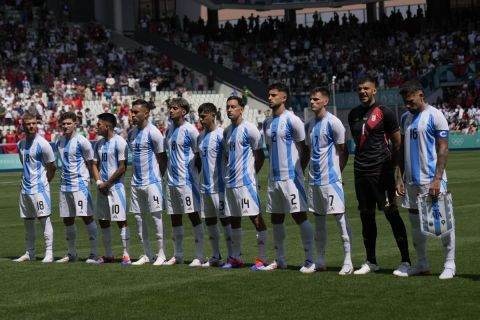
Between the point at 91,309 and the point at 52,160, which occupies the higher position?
the point at 52,160

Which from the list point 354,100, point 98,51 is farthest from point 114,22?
point 354,100

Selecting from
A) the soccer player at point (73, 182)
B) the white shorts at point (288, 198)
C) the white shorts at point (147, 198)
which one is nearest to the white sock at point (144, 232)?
the white shorts at point (147, 198)

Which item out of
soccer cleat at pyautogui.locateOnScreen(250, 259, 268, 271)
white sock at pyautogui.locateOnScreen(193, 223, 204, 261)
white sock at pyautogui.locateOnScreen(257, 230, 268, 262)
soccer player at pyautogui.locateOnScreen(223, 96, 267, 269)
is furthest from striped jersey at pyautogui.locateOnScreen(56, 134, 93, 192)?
soccer cleat at pyautogui.locateOnScreen(250, 259, 268, 271)

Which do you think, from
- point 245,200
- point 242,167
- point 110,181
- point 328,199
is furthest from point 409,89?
point 110,181

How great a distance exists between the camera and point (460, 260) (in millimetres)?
12953

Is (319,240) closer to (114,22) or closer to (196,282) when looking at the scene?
(196,282)

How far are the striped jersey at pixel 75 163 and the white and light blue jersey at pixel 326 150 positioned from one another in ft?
12.7

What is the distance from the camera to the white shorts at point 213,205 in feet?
43.3

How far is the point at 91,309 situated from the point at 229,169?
3.21 metres

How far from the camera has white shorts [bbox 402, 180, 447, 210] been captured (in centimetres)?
1140

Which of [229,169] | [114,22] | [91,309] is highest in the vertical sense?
[114,22]

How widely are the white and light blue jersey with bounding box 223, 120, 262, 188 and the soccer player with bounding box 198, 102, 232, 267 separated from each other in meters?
0.34

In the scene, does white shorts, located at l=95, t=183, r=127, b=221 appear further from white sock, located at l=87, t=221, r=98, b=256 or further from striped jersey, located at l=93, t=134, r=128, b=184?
white sock, located at l=87, t=221, r=98, b=256

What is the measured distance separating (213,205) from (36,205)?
2.97 m
